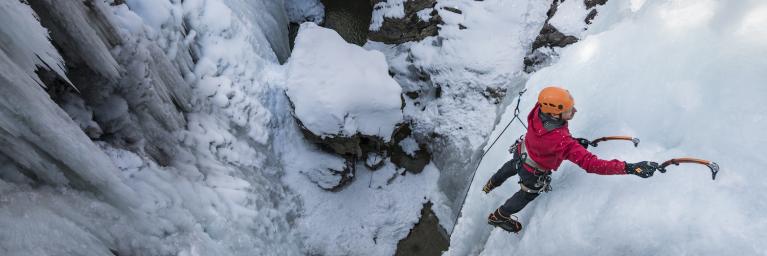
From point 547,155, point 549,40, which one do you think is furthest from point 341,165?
point 547,155

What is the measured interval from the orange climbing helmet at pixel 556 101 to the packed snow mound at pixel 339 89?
14.7 ft

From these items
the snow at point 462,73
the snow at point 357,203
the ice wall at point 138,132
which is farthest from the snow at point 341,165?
the snow at point 462,73

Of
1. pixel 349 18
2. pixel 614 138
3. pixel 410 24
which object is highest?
pixel 614 138

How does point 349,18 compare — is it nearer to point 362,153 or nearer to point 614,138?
point 362,153

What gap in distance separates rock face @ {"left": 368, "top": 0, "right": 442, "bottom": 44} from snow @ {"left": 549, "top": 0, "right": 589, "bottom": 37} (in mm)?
2530

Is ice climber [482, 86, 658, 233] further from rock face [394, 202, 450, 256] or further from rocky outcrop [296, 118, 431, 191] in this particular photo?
rock face [394, 202, 450, 256]

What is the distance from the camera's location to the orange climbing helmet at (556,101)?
3613 millimetres

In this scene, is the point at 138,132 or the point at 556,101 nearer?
the point at 556,101

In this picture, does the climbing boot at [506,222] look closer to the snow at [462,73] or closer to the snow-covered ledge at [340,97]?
the snow at [462,73]

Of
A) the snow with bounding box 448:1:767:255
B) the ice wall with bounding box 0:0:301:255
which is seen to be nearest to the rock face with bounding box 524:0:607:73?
the snow with bounding box 448:1:767:255

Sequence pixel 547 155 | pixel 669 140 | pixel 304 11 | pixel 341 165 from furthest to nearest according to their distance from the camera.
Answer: pixel 304 11 → pixel 341 165 → pixel 547 155 → pixel 669 140

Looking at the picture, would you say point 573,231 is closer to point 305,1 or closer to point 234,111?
point 234,111

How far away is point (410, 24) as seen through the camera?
32.8ft

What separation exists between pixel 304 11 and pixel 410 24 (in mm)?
3984
